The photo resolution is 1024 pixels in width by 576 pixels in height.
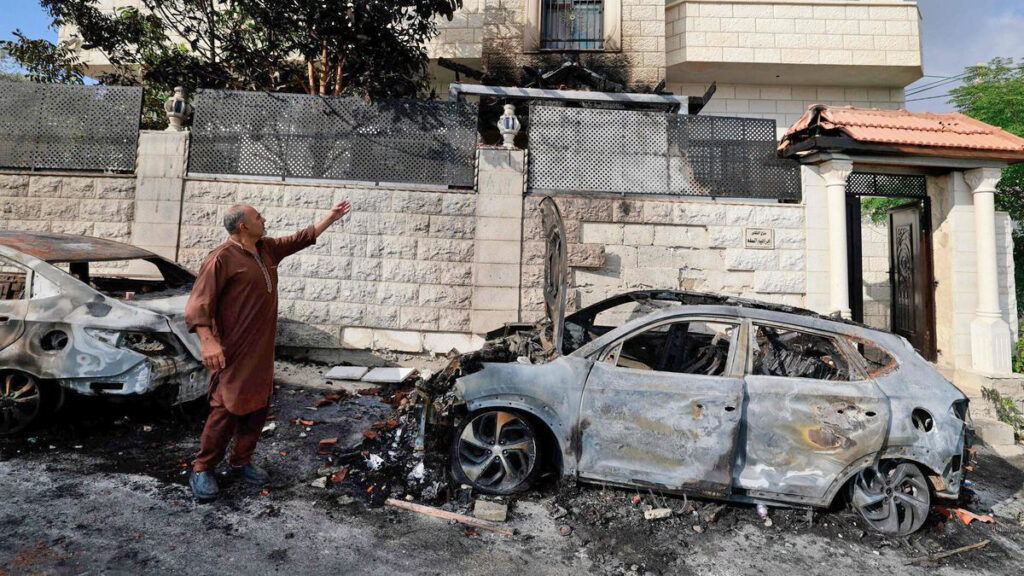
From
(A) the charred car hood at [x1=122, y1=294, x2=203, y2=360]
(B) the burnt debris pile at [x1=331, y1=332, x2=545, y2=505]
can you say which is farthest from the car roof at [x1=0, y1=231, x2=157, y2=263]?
(B) the burnt debris pile at [x1=331, y1=332, x2=545, y2=505]

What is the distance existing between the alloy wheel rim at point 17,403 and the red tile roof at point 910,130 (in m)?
9.04

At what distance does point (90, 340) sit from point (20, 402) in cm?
81

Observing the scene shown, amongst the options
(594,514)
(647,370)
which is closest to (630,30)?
(647,370)

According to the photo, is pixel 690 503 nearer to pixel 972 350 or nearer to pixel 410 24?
pixel 972 350

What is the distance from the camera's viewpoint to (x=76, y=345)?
3898 mm

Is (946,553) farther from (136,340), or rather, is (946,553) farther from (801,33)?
(801,33)

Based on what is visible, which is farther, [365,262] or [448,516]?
[365,262]

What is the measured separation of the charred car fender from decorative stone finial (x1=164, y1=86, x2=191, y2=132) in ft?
21.7

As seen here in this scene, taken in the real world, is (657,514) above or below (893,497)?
below

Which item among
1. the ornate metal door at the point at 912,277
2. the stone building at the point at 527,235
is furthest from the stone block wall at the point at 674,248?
the ornate metal door at the point at 912,277

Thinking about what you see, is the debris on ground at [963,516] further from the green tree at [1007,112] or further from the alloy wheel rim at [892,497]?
the green tree at [1007,112]

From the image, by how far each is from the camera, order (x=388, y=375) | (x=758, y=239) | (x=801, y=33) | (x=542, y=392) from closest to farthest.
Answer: (x=542, y=392) < (x=388, y=375) < (x=758, y=239) < (x=801, y=33)

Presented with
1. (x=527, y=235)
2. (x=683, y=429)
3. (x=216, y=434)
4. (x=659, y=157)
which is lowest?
(x=216, y=434)

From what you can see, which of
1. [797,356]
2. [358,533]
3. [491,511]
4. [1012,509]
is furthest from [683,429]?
[1012,509]
